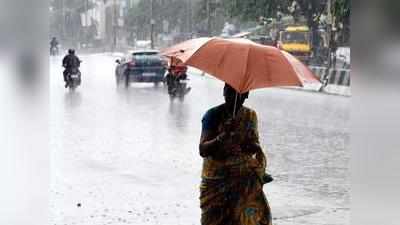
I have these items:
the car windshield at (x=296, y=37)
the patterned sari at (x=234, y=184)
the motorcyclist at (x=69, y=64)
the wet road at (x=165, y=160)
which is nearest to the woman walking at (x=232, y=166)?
the patterned sari at (x=234, y=184)

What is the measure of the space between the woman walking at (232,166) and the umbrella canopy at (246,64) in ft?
0.38

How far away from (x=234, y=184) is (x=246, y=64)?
0.57 metres

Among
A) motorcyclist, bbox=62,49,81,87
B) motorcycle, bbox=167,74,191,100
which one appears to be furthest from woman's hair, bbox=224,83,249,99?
motorcyclist, bbox=62,49,81,87

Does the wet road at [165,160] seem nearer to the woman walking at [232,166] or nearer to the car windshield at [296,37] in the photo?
the woman walking at [232,166]

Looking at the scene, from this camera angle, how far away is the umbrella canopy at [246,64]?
3.14 meters

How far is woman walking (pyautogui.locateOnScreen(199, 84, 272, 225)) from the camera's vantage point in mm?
3227

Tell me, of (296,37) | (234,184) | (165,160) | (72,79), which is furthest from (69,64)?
(234,184)

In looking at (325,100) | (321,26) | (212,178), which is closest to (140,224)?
(212,178)

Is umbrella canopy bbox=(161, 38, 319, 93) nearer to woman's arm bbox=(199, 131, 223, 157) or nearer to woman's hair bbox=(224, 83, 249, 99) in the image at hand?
woman's hair bbox=(224, 83, 249, 99)

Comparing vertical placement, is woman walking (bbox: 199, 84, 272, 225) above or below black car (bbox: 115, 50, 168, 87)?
above

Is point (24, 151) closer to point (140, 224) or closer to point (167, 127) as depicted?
point (140, 224)

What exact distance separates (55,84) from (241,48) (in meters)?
18.5

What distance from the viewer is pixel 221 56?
127 inches

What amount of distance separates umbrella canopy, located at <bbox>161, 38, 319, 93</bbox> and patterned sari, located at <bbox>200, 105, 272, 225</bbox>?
17 cm
